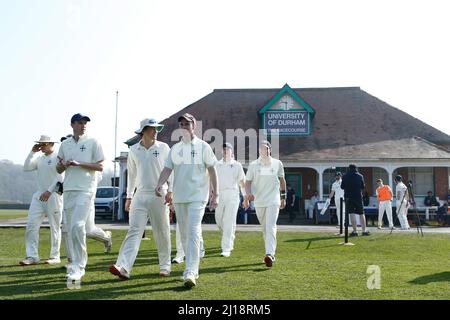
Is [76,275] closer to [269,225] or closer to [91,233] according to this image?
[91,233]

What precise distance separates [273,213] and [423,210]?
55.7 feet

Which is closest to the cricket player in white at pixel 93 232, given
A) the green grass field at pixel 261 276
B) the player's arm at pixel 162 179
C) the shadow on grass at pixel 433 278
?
the green grass field at pixel 261 276

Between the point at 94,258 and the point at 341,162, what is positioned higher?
the point at 341,162

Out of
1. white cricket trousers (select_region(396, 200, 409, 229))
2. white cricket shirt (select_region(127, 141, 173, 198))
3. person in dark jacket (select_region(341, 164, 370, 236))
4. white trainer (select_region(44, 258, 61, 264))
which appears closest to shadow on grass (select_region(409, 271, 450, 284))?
white cricket shirt (select_region(127, 141, 173, 198))

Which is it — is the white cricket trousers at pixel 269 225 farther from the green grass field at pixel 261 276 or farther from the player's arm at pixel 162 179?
the player's arm at pixel 162 179

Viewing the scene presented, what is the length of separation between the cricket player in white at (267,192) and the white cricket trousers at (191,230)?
2.00 m

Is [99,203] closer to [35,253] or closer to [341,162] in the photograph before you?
[341,162]

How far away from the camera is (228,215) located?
9.56 m

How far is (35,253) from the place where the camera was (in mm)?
8266

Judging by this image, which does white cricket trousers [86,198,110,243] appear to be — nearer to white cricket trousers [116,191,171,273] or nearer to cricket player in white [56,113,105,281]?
cricket player in white [56,113,105,281]

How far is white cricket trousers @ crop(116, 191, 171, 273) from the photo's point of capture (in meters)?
6.41

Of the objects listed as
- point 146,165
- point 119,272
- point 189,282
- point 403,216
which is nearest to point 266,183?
point 146,165

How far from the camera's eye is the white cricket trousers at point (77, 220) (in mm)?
6230
